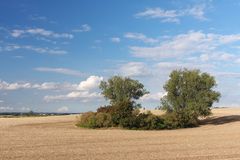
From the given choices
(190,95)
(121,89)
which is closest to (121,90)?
(121,89)

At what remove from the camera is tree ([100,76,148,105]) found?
69.2 meters

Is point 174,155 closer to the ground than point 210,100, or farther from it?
closer to the ground

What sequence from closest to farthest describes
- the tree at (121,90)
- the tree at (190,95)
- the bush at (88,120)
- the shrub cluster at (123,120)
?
1. the shrub cluster at (123,120)
2. the bush at (88,120)
3. the tree at (190,95)
4. the tree at (121,90)

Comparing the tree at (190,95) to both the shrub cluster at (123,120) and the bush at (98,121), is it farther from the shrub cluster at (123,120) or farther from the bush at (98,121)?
the bush at (98,121)

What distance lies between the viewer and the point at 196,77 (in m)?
61.9

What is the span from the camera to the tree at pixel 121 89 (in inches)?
2724

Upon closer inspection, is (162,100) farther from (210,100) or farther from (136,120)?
(136,120)

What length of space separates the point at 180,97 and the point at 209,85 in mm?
4261

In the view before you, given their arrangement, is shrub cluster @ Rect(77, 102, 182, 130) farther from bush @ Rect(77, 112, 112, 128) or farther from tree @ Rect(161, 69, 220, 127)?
tree @ Rect(161, 69, 220, 127)

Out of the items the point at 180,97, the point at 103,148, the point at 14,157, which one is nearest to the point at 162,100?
the point at 180,97

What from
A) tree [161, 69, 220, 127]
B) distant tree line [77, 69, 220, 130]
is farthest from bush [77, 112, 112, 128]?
tree [161, 69, 220, 127]

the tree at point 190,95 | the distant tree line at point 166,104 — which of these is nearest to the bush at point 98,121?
the distant tree line at point 166,104

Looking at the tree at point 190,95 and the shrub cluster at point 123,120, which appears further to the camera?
the tree at point 190,95

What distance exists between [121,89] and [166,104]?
349 inches
